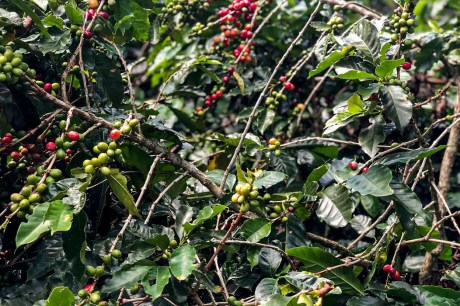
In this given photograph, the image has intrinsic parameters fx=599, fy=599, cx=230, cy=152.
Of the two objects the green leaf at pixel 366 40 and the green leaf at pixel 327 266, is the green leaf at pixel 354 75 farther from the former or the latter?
the green leaf at pixel 327 266

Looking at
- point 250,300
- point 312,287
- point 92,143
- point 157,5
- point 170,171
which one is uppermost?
point 157,5

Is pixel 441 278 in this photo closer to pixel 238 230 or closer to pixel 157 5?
pixel 238 230

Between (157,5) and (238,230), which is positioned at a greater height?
(157,5)

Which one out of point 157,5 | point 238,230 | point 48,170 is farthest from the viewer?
point 157,5

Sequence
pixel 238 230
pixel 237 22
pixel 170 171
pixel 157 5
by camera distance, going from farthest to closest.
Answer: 1. pixel 237 22
2. pixel 157 5
3. pixel 170 171
4. pixel 238 230

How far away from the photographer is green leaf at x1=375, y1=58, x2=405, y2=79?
5.69 feet

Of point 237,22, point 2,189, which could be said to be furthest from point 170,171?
point 237,22

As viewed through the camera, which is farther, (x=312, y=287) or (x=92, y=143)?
(x=92, y=143)

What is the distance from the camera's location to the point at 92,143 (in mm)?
1926

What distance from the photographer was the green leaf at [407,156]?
5.55 feet

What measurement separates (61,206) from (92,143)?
390mm

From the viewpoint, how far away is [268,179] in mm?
1916

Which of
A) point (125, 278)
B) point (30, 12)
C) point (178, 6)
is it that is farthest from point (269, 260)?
point (178, 6)

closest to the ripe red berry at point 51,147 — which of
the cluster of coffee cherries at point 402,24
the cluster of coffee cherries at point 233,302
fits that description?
the cluster of coffee cherries at point 233,302
